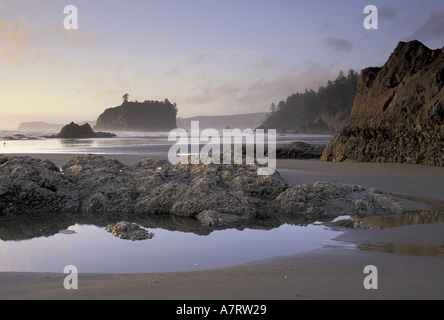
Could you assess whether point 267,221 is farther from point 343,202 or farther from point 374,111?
point 374,111

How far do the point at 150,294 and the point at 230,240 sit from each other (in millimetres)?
1972

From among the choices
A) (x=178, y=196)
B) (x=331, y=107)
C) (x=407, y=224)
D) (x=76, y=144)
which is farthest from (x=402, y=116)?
(x=331, y=107)

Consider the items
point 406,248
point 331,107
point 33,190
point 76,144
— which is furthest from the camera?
point 331,107

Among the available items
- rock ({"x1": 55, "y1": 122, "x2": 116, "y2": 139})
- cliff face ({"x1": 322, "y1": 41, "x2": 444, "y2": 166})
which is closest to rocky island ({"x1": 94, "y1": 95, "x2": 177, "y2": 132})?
rock ({"x1": 55, "y1": 122, "x2": 116, "y2": 139})

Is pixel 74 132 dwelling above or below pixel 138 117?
below

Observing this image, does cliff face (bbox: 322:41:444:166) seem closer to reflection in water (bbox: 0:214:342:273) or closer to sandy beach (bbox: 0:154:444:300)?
sandy beach (bbox: 0:154:444:300)

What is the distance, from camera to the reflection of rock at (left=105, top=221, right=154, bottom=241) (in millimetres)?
4316

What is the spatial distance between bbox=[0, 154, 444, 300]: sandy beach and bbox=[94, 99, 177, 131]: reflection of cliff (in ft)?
384

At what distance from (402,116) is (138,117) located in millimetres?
114030

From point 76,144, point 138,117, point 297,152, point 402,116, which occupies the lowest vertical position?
point 297,152

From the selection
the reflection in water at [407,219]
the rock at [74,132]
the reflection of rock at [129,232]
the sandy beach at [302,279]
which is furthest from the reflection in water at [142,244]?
Answer: the rock at [74,132]

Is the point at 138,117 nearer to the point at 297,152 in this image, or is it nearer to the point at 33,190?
the point at 297,152

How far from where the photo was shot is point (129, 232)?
Answer: 4.44m

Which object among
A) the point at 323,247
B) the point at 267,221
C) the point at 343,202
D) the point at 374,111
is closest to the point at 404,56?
the point at 374,111
